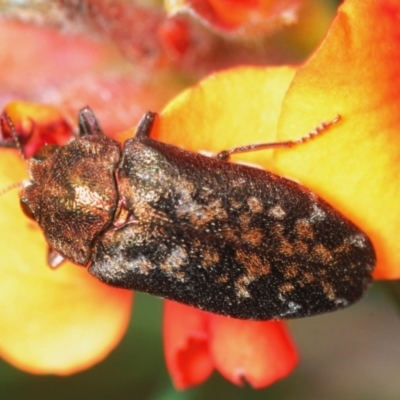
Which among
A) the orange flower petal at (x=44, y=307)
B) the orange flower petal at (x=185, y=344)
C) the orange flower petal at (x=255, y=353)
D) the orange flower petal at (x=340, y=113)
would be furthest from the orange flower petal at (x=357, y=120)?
the orange flower petal at (x=44, y=307)

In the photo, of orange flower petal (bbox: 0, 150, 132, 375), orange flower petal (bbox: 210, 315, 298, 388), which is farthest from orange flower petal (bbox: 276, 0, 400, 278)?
orange flower petal (bbox: 0, 150, 132, 375)

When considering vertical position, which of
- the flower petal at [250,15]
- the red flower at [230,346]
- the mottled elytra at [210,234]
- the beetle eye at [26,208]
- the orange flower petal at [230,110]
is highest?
the flower petal at [250,15]

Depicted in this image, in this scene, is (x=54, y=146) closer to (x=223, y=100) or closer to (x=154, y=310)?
(x=223, y=100)

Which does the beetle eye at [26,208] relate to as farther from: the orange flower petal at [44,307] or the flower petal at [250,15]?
the flower petal at [250,15]

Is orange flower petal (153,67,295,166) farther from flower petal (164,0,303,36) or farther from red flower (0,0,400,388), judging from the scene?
flower petal (164,0,303,36)

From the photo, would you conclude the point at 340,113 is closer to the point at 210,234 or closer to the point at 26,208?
the point at 210,234

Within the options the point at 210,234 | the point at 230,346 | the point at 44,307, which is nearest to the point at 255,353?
the point at 230,346
